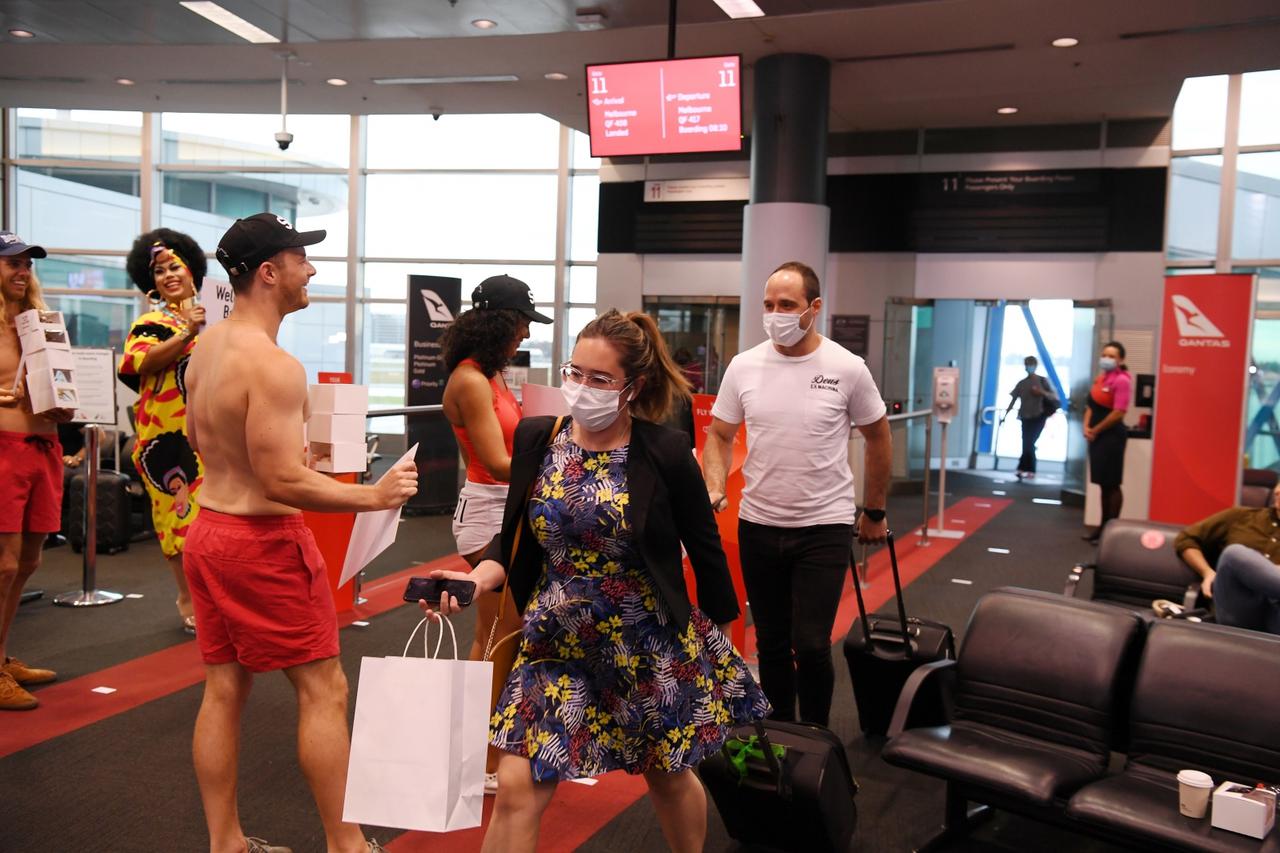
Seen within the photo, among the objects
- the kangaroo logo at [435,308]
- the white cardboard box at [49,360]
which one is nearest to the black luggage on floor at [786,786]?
the white cardboard box at [49,360]

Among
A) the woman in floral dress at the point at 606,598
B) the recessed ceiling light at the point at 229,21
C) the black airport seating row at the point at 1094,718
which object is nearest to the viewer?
the woman in floral dress at the point at 606,598

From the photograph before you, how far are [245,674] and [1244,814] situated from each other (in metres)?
2.49

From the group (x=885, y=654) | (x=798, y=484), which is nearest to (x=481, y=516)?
(x=798, y=484)

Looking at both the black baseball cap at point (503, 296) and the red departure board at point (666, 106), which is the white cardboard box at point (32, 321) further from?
the red departure board at point (666, 106)

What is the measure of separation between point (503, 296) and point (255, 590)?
1.20 m

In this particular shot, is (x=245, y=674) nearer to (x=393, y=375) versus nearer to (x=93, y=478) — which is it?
(x=93, y=478)

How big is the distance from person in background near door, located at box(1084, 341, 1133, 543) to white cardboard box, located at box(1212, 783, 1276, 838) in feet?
21.5

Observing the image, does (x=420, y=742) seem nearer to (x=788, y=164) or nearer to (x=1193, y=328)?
(x=788, y=164)

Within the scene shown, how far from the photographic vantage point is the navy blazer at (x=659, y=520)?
213 centimetres

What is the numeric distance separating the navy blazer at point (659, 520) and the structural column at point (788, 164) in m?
6.19

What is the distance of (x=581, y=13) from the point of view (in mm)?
7414

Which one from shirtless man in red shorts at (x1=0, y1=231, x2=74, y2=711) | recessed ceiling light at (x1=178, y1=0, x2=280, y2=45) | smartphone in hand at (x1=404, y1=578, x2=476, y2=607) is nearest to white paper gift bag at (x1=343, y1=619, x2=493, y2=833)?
smartphone in hand at (x1=404, y1=578, x2=476, y2=607)

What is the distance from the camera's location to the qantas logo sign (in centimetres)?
740

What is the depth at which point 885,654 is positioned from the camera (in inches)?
148
